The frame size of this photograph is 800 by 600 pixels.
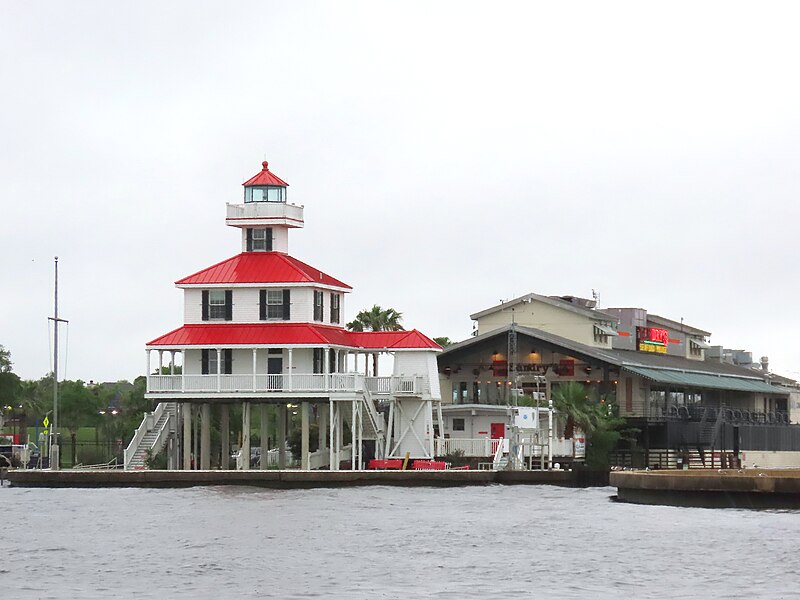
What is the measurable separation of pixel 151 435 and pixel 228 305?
709 cm

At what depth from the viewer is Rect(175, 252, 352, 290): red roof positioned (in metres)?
79.8

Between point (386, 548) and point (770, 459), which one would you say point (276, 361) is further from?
point (770, 459)

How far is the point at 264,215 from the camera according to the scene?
270 ft

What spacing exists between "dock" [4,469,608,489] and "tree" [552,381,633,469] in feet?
26.1

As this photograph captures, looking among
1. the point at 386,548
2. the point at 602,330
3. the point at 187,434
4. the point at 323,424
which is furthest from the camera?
the point at 602,330

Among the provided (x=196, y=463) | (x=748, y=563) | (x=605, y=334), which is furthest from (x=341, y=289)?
(x=748, y=563)

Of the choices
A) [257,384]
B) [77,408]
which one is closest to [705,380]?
→ [257,384]

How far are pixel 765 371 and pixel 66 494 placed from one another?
263 ft

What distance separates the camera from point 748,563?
43812 millimetres

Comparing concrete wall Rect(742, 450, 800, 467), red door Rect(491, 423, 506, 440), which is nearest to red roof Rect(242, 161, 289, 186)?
red door Rect(491, 423, 506, 440)

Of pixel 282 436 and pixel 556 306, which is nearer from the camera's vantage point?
pixel 282 436

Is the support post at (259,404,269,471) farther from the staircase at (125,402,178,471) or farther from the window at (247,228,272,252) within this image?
the window at (247,228,272,252)

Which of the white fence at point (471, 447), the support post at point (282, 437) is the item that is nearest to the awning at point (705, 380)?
the white fence at point (471, 447)

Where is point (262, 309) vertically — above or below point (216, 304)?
below
